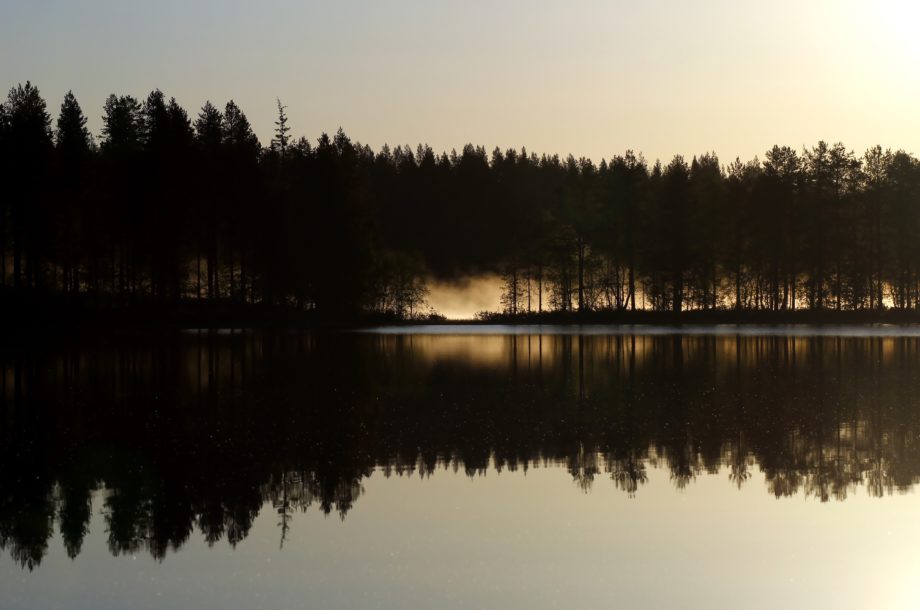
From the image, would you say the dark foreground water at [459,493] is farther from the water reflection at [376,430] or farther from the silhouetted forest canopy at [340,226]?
the silhouetted forest canopy at [340,226]

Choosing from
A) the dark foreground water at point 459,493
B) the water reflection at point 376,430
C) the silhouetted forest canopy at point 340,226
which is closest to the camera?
the dark foreground water at point 459,493

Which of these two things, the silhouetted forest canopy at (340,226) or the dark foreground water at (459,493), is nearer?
the dark foreground water at (459,493)

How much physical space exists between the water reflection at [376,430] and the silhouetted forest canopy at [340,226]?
4990 cm

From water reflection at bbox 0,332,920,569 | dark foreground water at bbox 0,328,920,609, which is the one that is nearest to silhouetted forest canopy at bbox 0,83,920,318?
water reflection at bbox 0,332,920,569

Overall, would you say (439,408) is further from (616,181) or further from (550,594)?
(616,181)

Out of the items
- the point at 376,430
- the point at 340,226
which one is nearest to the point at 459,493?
the point at 376,430

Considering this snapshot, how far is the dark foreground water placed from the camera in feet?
53.6

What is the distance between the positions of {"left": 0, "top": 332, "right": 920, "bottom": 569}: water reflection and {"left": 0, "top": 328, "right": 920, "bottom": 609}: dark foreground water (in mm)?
116

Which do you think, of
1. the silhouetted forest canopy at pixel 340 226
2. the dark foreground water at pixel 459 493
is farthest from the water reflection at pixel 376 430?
the silhouetted forest canopy at pixel 340 226

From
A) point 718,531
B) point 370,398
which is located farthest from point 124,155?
point 718,531

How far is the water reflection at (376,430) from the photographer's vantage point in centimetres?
2192

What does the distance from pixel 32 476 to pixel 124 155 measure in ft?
324

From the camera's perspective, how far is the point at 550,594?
15.9 m

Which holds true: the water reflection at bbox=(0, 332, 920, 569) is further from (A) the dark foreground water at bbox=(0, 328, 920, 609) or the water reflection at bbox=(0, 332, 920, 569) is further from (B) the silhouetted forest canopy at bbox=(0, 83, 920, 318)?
(B) the silhouetted forest canopy at bbox=(0, 83, 920, 318)
